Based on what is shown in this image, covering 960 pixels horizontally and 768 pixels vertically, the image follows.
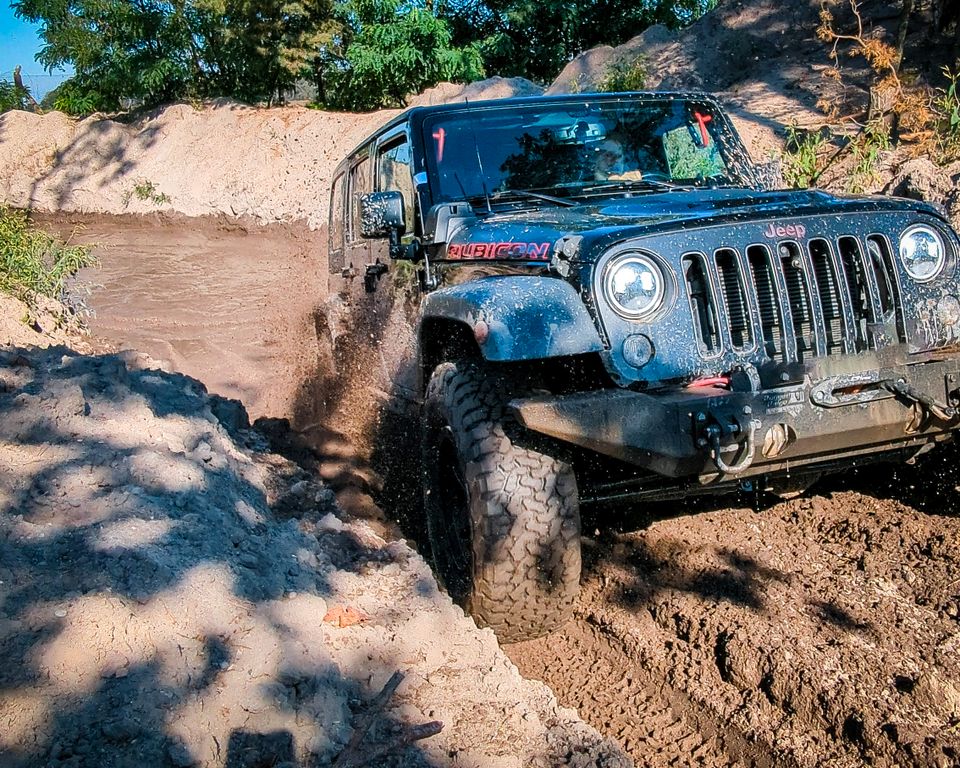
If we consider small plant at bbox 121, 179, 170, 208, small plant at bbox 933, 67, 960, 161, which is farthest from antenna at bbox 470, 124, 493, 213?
small plant at bbox 121, 179, 170, 208

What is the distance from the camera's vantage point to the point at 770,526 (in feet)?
13.3

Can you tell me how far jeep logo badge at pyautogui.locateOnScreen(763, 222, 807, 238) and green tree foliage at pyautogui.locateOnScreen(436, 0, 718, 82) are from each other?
16.7m

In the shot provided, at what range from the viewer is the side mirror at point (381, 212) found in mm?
4082

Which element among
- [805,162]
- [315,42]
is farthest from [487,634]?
[315,42]

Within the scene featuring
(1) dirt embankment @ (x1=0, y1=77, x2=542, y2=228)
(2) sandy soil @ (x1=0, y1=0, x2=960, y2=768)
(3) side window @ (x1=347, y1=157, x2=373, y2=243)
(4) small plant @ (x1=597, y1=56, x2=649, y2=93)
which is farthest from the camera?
(1) dirt embankment @ (x1=0, y1=77, x2=542, y2=228)

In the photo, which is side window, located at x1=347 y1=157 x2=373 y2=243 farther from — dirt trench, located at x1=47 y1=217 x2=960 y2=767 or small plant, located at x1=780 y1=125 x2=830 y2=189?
small plant, located at x1=780 y1=125 x2=830 y2=189

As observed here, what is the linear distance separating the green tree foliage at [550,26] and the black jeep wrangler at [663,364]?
53.4 ft

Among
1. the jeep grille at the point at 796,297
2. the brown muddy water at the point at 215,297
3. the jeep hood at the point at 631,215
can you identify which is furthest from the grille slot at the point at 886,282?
the brown muddy water at the point at 215,297

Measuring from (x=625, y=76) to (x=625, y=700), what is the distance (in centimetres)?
1234

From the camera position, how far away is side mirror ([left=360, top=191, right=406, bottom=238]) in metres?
4.08

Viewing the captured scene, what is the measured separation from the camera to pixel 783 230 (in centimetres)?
308

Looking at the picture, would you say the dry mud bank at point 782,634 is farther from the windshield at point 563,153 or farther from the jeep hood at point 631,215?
the windshield at point 563,153

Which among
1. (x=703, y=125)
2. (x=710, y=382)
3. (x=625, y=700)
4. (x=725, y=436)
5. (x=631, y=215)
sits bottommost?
(x=625, y=700)

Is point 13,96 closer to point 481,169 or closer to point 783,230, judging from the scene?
point 481,169
